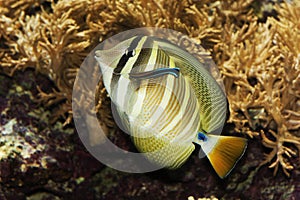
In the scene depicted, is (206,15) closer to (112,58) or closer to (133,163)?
(133,163)

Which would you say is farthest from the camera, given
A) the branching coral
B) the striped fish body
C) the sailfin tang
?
the branching coral

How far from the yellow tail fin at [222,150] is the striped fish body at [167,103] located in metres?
0.01

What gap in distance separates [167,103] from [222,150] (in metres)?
0.27

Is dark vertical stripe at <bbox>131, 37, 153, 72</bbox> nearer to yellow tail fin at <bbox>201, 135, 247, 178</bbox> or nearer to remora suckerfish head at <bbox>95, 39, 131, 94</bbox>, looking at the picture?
remora suckerfish head at <bbox>95, 39, 131, 94</bbox>

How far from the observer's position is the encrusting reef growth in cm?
249

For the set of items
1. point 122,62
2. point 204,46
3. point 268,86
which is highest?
point 122,62

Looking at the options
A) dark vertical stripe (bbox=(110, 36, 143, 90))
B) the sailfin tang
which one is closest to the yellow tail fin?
the sailfin tang

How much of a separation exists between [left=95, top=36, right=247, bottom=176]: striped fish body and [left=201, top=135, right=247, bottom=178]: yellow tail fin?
0.4 inches

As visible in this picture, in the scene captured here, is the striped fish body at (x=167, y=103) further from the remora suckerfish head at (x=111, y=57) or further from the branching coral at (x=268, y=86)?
the branching coral at (x=268, y=86)

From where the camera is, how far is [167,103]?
1540 millimetres

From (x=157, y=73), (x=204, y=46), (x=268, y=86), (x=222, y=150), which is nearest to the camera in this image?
(x=157, y=73)

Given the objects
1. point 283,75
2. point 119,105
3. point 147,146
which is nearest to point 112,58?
point 119,105

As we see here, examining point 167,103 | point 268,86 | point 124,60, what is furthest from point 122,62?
point 268,86

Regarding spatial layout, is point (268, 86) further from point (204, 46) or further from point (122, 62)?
point (122, 62)
